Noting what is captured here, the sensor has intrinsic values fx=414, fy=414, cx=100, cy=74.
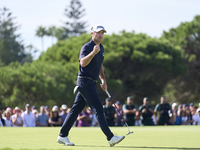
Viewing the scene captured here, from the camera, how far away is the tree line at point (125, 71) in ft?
113

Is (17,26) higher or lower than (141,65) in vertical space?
higher

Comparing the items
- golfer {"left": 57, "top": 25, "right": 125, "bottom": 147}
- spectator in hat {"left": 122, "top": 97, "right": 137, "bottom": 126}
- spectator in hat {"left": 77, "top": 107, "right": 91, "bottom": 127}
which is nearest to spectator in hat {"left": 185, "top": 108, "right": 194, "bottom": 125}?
spectator in hat {"left": 122, "top": 97, "right": 137, "bottom": 126}

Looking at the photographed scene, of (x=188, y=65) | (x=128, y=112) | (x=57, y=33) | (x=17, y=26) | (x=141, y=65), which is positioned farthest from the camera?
(x=57, y=33)

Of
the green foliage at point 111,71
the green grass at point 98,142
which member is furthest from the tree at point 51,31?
the green grass at point 98,142

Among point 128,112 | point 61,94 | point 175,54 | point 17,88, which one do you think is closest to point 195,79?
point 175,54

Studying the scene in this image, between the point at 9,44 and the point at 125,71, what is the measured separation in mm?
34040

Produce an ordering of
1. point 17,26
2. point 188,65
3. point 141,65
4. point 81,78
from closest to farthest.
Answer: point 81,78, point 141,65, point 188,65, point 17,26

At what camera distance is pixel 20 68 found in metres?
35.4

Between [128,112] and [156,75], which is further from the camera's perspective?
[156,75]

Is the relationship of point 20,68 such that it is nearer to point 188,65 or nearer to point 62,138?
point 188,65

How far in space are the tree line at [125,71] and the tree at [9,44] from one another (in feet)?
77.5

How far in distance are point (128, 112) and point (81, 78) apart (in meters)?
9.86

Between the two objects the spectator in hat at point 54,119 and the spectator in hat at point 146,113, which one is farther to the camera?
the spectator in hat at point 146,113

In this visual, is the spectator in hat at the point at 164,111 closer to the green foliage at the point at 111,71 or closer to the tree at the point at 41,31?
the green foliage at the point at 111,71
